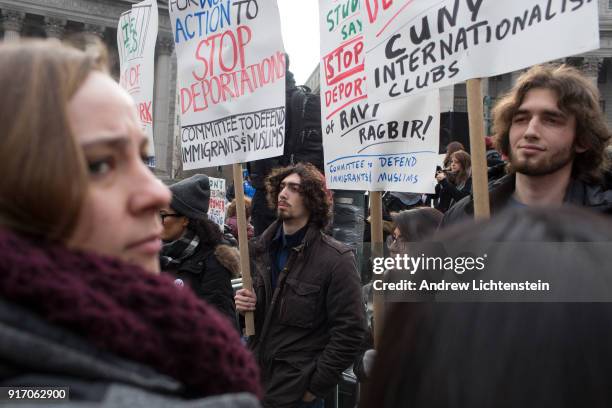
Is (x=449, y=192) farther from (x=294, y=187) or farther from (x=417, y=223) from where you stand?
(x=417, y=223)

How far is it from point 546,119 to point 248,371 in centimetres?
208

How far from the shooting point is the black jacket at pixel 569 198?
2.55 meters

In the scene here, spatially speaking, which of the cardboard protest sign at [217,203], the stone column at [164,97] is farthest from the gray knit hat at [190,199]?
the stone column at [164,97]

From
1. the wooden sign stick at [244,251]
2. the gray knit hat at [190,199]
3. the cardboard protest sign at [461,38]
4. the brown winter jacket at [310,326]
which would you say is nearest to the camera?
the cardboard protest sign at [461,38]

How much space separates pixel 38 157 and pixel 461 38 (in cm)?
242

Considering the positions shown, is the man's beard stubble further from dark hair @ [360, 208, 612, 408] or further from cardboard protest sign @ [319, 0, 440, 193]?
dark hair @ [360, 208, 612, 408]

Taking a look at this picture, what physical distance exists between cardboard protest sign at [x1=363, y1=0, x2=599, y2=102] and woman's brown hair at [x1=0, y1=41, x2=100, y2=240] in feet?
6.61

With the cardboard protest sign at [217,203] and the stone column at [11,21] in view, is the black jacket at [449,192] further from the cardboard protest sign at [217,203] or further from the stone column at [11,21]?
the stone column at [11,21]

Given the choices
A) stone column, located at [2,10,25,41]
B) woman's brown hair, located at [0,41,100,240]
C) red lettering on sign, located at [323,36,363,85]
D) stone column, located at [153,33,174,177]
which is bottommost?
woman's brown hair, located at [0,41,100,240]

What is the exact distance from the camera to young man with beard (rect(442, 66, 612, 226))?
8.69 feet

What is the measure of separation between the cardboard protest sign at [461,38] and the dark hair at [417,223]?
2.31ft

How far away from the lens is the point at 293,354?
370 centimetres

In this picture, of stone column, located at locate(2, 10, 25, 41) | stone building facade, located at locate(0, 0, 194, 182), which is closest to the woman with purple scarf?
stone building facade, located at locate(0, 0, 194, 182)

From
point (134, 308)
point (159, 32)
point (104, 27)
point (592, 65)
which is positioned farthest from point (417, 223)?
point (592, 65)
